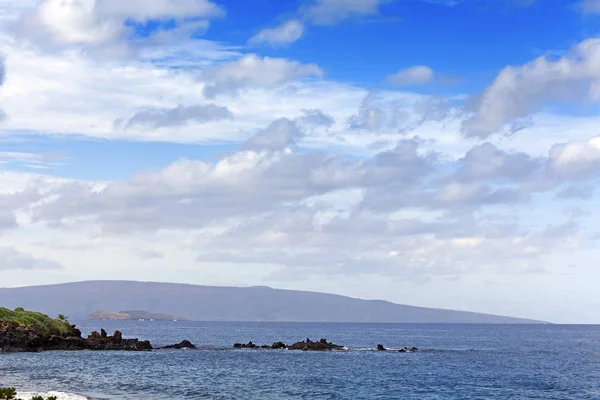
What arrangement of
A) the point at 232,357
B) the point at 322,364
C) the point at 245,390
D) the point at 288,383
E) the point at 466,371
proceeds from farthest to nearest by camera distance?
the point at 232,357 < the point at 322,364 < the point at 466,371 < the point at 288,383 < the point at 245,390

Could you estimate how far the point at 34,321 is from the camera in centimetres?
13700

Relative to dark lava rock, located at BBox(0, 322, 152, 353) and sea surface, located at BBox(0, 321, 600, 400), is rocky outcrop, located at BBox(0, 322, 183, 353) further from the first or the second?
sea surface, located at BBox(0, 321, 600, 400)

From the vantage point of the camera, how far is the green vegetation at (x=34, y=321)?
436 feet

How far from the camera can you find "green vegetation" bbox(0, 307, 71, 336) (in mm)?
133000

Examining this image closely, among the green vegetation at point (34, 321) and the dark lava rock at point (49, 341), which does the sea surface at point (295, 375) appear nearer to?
the dark lava rock at point (49, 341)

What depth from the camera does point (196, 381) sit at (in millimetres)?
85812

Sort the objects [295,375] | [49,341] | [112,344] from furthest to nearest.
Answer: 1. [112,344]
2. [49,341]
3. [295,375]

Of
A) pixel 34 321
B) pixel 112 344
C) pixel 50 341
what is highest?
pixel 34 321

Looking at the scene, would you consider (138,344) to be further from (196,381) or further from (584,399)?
(584,399)

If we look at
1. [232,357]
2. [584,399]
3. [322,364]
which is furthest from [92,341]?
[584,399]

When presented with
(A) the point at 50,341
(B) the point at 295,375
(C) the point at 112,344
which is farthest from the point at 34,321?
(B) the point at 295,375

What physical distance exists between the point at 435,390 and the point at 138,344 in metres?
75.8

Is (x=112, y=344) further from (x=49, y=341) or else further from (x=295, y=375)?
(x=295, y=375)

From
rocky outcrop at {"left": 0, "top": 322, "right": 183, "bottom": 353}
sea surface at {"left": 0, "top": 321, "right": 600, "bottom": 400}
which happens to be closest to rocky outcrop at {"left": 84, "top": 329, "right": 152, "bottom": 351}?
rocky outcrop at {"left": 0, "top": 322, "right": 183, "bottom": 353}
